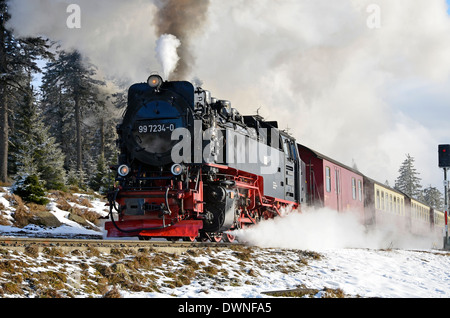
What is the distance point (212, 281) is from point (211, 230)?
4413mm

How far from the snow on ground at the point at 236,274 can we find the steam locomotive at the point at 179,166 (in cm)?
149

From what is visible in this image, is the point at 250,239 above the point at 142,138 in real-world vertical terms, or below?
below

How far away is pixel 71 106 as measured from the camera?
4003 cm

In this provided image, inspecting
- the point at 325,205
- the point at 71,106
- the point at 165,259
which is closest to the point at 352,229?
the point at 325,205

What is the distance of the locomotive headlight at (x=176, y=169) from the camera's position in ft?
34.1

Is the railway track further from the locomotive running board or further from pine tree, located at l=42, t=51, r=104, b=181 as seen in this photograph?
pine tree, located at l=42, t=51, r=104, b=181

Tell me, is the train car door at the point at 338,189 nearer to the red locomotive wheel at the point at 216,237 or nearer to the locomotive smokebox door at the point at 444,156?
the locomotive smokebox door at the point at 444,156

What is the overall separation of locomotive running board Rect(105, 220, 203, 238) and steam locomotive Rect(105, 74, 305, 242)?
2 centimetres

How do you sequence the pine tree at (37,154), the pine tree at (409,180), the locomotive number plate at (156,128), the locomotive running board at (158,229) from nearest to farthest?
the locomotive running board at (158,229) → the locomotive number plate at (156,128) → the pine tree at (37,154) → the pine tree at (409,180)

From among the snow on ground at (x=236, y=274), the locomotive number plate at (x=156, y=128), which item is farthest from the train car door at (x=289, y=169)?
the locomotive number plate at (x=156, y=128)

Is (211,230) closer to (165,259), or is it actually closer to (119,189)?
(119,189)

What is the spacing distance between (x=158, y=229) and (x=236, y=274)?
3.59 m

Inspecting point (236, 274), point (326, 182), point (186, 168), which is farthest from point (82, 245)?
point (326, 182)

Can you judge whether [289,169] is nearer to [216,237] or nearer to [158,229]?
[216,237]
